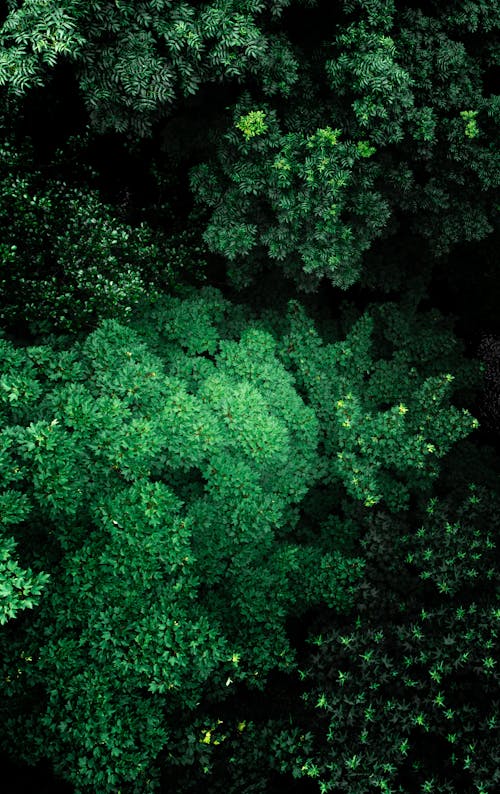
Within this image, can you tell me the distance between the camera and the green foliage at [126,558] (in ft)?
20.0

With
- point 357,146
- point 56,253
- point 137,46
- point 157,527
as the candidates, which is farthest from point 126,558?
point 357,146

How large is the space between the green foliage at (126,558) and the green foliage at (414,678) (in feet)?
2.47

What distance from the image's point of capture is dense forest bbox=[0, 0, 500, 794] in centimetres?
616

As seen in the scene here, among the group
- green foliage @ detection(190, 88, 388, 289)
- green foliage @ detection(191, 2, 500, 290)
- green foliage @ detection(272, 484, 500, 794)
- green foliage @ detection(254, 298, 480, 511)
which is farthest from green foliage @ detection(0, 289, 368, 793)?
green foliage @ detection(191, 2, 500, 290)

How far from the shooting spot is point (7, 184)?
7902 mm

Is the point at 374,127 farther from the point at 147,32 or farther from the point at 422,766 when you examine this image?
the point at 422,766

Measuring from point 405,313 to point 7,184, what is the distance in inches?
348

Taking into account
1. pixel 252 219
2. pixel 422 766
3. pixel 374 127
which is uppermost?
pixel 252 219

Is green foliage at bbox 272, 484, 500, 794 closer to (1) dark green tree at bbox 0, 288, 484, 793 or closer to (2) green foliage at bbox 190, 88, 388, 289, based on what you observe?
(1) dark green tree at bbox 0, 288, 484, 793

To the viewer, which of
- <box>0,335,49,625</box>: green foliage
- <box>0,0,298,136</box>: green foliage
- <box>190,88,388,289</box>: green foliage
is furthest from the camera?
<box>190,88,388,289</box>: green foliage

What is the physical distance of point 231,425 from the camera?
7852 mm

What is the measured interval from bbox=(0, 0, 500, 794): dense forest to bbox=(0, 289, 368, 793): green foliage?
4 centimetres

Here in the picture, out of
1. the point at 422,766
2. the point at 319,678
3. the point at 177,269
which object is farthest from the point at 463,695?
the point at 177,269

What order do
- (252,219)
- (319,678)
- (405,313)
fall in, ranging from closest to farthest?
(319,678) → (252,219) → (405,313)
